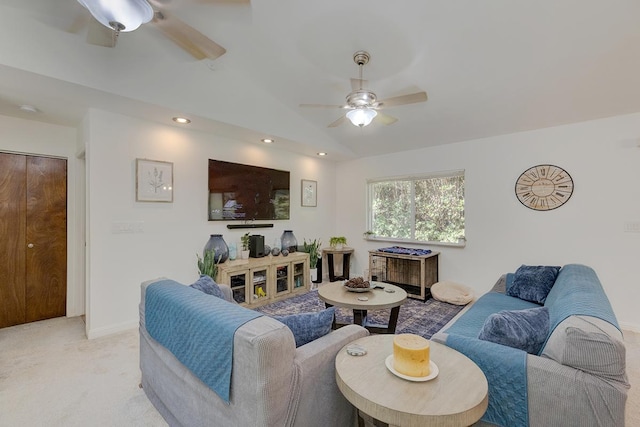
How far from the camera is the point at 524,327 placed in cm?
147

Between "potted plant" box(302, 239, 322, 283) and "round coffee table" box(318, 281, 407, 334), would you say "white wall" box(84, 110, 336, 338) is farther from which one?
"round coffee table" box(318, 281, 407, 334)

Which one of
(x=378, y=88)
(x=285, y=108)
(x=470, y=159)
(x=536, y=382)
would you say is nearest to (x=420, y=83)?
(x=378, y=88)

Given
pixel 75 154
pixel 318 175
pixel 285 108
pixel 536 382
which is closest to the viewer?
pixel 536 382

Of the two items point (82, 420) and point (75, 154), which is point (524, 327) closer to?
point (82, 420)

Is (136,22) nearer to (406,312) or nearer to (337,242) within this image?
(406,312)

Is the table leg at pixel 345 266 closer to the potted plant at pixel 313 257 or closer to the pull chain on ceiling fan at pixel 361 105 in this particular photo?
the potted plant at pixel 313 257

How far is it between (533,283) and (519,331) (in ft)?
5.32

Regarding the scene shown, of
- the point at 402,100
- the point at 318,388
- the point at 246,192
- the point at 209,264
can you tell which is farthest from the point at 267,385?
the point at 246,192

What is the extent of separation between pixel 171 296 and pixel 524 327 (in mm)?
1909

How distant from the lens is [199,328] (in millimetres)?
1337

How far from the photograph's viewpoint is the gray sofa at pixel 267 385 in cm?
111

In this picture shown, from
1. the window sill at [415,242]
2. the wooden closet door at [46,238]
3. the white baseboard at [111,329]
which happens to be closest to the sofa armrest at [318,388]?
the white baseboard at [111,329]

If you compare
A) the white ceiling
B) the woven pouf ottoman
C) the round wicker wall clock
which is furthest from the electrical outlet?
the woven pouf ottoman

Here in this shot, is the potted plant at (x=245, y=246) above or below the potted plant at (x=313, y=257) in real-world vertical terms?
above
